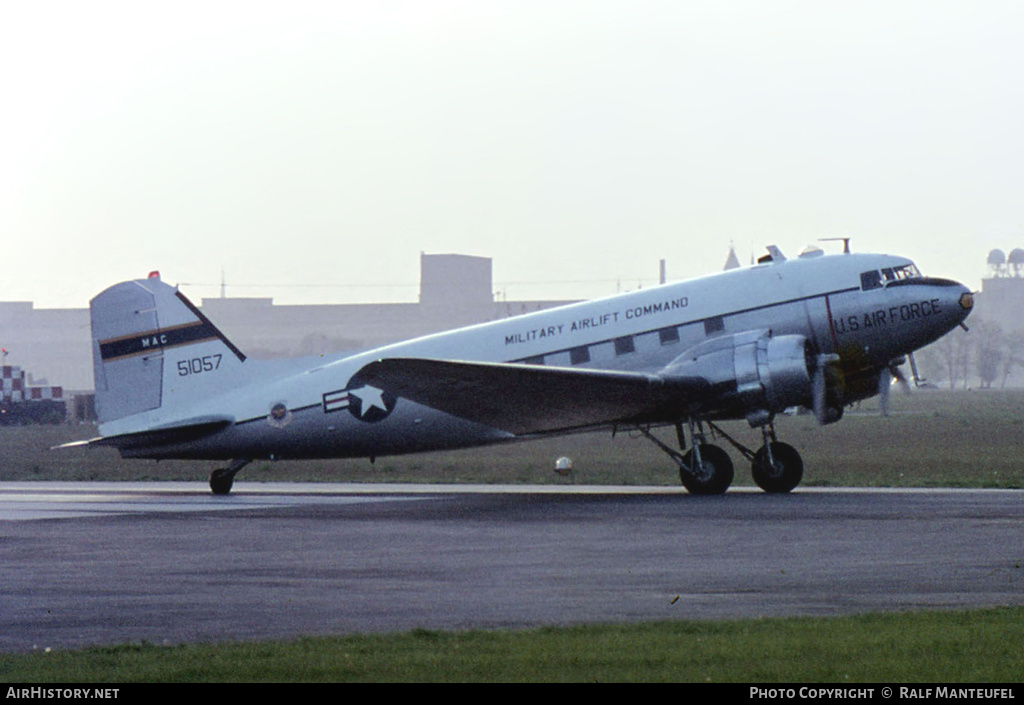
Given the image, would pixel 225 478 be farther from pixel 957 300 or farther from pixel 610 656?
pixel 610 656

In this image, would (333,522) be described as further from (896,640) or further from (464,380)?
(896,640)

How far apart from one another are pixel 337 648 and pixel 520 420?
18513mm

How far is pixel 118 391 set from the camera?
3291 centimetres

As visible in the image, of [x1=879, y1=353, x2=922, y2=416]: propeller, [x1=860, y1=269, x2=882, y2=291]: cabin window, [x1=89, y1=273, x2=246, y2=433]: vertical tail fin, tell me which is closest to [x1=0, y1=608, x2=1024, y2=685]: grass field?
[x1=860, y1=269, x2=882, y2=291]: cabin window

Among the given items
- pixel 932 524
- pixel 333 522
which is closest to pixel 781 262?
pixel 932 524

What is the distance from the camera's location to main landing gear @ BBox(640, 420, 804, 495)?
2952cm

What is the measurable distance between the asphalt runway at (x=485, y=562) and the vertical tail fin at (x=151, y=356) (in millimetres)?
3727

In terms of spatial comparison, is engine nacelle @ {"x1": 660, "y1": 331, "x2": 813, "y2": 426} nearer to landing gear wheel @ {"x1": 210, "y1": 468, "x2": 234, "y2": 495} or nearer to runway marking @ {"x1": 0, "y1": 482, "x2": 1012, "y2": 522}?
runway marking @ {"x1": 0, "y1": 482, "x2": 1012, "y2": 522}

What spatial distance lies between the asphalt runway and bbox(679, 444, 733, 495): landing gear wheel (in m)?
0.44

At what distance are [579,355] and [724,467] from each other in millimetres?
3881

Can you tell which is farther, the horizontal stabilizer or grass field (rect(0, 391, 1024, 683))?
the horizontal stabilizer

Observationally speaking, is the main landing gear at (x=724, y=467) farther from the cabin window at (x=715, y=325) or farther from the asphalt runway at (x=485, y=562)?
the cabin window at (x=715, y=325)

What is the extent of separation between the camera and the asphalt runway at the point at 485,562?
44.7 feet

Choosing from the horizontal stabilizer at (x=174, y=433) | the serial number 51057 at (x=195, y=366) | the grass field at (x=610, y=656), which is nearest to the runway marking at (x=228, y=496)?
the horizontal stabilizer at (x=174, y=433)
